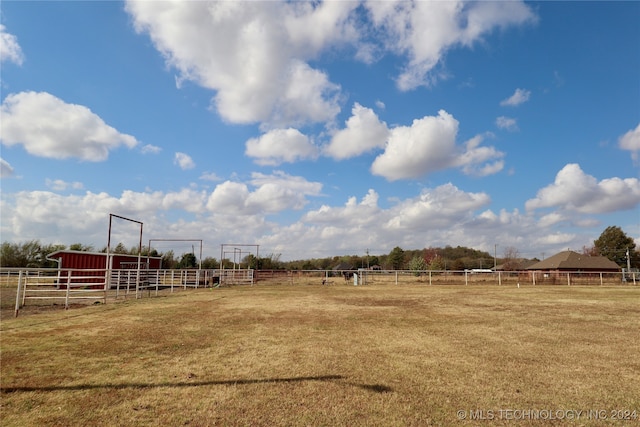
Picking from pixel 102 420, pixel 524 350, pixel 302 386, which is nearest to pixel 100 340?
pixel 102 420

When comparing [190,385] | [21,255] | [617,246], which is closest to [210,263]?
[21,255]

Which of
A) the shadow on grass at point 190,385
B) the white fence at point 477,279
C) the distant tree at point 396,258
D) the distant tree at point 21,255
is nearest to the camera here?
the shadow on grass at point 190,385

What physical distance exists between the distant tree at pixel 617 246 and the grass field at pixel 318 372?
79037 mm

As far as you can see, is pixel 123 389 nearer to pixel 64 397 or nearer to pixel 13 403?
pixel 64 397

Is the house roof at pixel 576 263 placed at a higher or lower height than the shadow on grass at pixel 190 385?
higher

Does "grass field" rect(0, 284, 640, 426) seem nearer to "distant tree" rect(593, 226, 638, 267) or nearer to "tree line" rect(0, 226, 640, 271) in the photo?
"tree line" rect(0, 226, 640, 271)

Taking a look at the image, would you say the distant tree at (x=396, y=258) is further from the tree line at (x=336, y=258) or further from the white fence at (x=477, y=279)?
the white fence at (x=477, y=279)

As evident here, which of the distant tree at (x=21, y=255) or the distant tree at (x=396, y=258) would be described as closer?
the distant tree at (x=21, y=255)

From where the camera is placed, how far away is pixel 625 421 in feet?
13.7

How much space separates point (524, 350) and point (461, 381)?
283cm

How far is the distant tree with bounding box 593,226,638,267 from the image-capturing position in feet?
232

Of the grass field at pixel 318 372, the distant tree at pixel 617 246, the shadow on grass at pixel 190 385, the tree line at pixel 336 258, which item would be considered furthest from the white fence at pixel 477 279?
the distant tree at pixel 617 246

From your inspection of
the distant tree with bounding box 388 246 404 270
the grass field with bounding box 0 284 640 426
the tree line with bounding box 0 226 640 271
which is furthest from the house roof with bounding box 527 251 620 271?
the grass field with bounding box 0 284 640 426

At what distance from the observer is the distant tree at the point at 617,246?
232 feet
